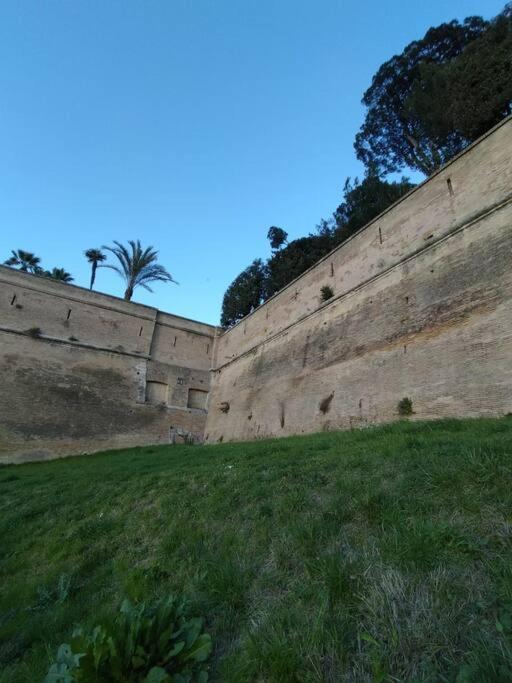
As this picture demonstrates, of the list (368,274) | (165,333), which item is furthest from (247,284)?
(368,274)

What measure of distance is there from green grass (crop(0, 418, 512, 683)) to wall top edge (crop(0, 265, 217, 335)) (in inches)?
532

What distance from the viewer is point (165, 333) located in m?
19.0

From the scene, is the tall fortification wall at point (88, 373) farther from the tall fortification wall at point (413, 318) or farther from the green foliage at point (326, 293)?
the green foliage at point (326, 293)

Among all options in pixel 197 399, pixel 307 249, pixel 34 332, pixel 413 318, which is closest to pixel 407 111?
pixel 307 249

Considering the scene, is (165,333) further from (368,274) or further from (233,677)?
(233,677)

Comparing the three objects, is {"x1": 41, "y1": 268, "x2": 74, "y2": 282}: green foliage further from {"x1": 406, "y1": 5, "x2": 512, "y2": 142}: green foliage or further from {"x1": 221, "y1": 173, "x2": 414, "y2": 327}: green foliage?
{"x1": 406, "y1": 5, "x2": 512, "y2": 142}: green foliage

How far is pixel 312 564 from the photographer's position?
244cm

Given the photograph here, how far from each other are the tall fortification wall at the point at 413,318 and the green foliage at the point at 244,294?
11.6m

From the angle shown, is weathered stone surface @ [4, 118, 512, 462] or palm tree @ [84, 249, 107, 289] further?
palm tree @ [84, 249, 107, 289]

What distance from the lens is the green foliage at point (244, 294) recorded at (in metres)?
26.1

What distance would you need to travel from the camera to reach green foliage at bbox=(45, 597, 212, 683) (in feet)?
5.78

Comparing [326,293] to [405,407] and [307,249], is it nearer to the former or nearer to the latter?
[405,407]

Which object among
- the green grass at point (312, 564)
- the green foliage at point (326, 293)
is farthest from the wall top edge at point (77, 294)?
the green grass at point (312, 564)

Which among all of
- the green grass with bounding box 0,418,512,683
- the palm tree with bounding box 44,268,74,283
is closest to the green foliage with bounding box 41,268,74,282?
the palm tree with bounding box 44,268,74,283
